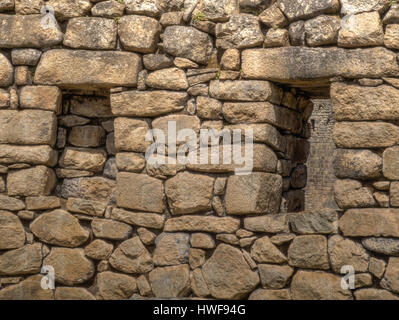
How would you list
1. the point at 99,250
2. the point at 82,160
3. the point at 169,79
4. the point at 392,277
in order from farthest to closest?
the point at 82,160 → the point at 99,250 → the point at 169,79 → the point at 392,277

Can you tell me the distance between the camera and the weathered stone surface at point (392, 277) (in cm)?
355

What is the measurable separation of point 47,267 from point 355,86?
2769 millimetres

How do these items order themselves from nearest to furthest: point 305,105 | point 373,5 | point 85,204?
point 373,5
point 85,204
point 305,105

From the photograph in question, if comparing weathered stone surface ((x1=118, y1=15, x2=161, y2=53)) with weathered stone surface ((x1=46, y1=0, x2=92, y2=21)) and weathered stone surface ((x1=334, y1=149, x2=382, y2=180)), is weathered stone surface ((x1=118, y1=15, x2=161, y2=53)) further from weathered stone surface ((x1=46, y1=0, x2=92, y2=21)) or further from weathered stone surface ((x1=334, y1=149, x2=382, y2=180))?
weathered stone surface ((x1=334, y1=149, x2=382, y2=180))

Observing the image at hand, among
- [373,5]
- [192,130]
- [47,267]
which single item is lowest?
[47,267]

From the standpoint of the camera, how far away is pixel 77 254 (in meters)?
4.28

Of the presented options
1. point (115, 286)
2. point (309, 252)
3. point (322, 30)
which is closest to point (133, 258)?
point (115, 286)

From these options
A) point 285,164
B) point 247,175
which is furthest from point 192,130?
point 285,164

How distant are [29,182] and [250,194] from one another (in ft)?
5.87

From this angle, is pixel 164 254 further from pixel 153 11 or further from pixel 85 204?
pixel 153 11

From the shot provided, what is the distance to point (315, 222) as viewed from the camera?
381 centimetres

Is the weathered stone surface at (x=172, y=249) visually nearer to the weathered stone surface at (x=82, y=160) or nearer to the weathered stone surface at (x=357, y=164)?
the weathered stone surface at (x=82, y=160)

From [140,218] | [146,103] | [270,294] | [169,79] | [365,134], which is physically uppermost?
[169,79]

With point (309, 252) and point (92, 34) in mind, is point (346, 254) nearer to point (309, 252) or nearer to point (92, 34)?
point (309, 252)
